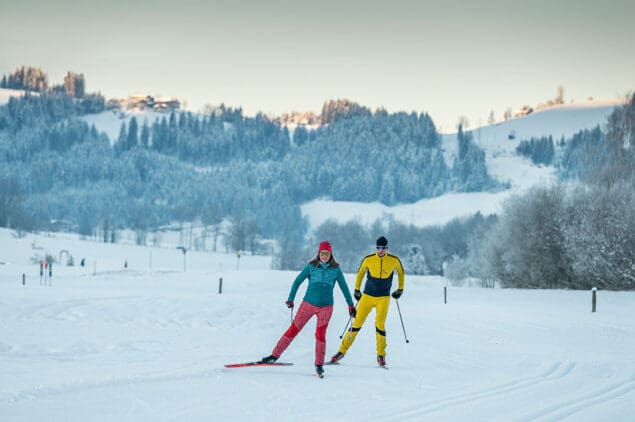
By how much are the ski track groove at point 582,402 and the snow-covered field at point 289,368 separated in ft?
0.09

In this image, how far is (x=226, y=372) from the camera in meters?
11.7

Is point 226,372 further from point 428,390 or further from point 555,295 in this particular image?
point 555,295

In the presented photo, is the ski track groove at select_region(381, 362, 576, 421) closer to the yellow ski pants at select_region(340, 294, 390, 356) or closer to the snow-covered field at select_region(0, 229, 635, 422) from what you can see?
the snow-covered field at select_region(0, 229, 635, 422)

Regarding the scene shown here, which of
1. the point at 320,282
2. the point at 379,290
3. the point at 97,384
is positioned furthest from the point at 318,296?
the point at 97,384

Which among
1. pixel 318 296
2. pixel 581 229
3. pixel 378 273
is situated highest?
pixel 581 229

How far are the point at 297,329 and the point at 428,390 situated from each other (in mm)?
2621

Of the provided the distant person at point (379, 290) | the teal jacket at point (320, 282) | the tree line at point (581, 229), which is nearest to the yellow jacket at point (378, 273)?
the distant person at point (379, 290)

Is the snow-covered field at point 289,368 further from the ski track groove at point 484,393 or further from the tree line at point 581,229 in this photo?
the tree line at point 581,229

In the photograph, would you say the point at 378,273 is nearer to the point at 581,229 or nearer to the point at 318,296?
the point at 318,296

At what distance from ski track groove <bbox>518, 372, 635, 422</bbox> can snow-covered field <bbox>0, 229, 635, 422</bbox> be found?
1.1 inches

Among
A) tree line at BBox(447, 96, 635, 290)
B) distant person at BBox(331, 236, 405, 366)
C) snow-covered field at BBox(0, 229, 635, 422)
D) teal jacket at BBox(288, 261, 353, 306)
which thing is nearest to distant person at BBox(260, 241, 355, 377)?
teal jacket at BBox(288, 261, 353, 306)

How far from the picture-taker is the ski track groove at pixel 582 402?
8742mm

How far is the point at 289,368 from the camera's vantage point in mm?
12461

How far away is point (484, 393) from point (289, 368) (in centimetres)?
358
